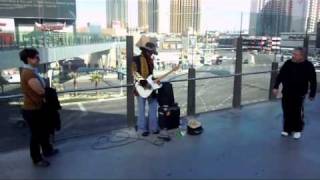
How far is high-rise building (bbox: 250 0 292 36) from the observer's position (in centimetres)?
814

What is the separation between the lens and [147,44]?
515 centimetres

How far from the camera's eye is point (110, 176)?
3857mm

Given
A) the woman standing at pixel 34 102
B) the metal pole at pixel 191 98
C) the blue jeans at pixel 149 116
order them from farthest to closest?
the metal pole at pixel 191 98, the blue jeans at pixel 149 116, the woman standing at pixel 34 102

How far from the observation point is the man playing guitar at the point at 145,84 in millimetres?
5137

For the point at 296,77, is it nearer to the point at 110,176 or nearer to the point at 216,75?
the point at 216,75

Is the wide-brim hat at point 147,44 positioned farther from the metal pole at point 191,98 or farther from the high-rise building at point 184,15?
the metal pole at point 191,98

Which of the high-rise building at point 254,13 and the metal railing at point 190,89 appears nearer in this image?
the metal railing at point 190,89

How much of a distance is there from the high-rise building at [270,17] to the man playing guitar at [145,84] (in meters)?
3.35

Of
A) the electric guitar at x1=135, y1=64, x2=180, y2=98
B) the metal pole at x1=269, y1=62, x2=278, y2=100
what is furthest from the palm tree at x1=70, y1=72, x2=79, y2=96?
the metal pole at x1=269, y1=62, x2=278, y2=100

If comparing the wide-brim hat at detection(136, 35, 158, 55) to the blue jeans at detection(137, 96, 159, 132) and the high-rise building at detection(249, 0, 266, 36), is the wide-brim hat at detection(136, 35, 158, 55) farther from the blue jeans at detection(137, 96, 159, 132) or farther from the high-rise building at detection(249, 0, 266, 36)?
the high-rise building at detection(249, 0, 266, 36)

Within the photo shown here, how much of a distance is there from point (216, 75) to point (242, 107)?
805 mm

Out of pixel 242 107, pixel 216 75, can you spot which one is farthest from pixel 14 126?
pixel 242 107

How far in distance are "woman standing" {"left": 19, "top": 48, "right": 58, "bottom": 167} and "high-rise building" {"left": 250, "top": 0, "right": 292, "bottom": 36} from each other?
16.6 ft

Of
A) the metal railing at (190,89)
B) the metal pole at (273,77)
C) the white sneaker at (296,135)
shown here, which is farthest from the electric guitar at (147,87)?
the metal pole at (273,77)
